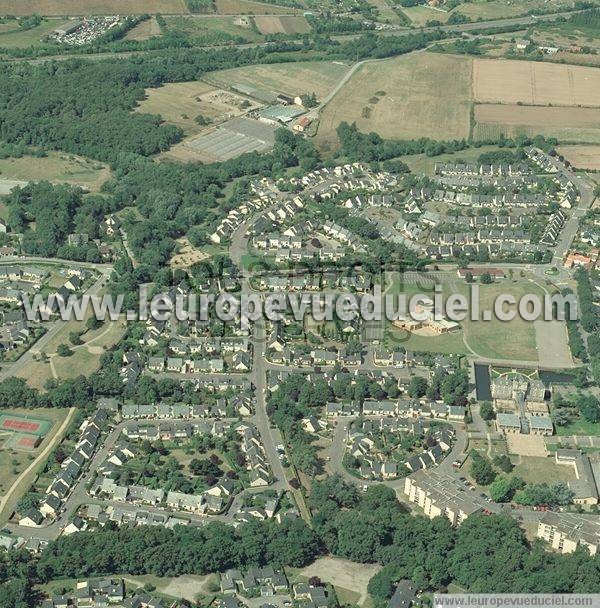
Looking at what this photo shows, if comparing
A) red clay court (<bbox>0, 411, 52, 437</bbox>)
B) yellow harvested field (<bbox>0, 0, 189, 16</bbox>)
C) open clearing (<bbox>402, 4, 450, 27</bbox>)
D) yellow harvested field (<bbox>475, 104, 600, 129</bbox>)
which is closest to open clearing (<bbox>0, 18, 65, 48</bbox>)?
yellow harvested field (<bbox>0, 0, 189, 16</bbox>)

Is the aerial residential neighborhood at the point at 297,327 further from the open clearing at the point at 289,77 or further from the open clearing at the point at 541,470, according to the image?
the open clearing at the point at 289,77

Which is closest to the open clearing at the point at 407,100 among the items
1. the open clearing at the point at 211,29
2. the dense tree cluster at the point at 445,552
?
the open clearing at the point at 211,29

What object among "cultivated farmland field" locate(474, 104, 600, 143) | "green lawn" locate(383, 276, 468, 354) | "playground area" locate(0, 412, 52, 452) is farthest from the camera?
"cultivated farmland field" locate(474, 104, 600, 143)

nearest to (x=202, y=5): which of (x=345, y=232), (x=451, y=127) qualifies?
(x=451, y=127)

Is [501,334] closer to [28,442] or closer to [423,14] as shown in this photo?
[28,442]

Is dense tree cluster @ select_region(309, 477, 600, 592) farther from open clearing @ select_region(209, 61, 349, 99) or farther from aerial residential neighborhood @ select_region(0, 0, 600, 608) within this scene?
open clearing @ select_region(209, 61, 349, 99)

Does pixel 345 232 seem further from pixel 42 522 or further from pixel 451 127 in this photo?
pixel 42 522

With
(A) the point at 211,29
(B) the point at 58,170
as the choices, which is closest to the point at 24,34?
(A) the point at 211,29
